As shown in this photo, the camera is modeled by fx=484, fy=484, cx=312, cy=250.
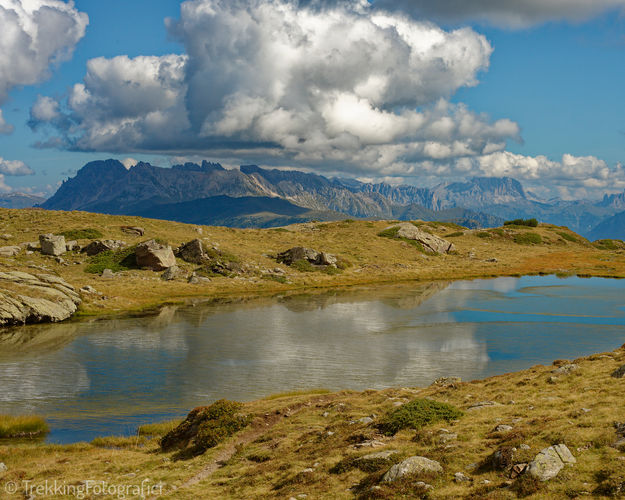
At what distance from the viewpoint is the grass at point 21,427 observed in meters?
27.0

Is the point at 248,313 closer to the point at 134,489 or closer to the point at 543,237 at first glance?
the point at 134,489

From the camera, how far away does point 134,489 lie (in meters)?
18.5

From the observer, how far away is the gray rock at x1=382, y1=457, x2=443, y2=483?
15266mm

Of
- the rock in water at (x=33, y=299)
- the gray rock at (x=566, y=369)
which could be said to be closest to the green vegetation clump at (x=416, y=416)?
the gray rock at (x=566, y=369)

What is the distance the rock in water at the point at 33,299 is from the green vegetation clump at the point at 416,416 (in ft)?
155

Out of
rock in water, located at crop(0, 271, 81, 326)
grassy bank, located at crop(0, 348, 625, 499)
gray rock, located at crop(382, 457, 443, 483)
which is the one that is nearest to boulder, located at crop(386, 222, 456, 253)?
rock in water, located at crop(0, 271, 81, 326)

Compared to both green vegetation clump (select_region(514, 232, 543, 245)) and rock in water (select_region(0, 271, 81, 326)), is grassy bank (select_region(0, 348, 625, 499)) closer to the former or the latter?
rock in water (select_region(0, 271, 81, 326))

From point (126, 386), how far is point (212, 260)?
177ft

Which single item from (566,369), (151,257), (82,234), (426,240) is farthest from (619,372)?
(426,240)

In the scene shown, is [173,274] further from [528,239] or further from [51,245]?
[528,239]

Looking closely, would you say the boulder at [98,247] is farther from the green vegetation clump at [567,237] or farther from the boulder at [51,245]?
the green vegetation clump at [567,237]

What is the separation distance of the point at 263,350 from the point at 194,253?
47478 millimetres

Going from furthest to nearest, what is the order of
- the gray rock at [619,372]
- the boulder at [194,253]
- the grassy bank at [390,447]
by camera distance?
the boulder at [194,253], the gray rock at [619,372], the grassy bank at [390,447]

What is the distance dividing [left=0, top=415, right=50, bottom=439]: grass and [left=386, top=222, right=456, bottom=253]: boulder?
106360 mm
